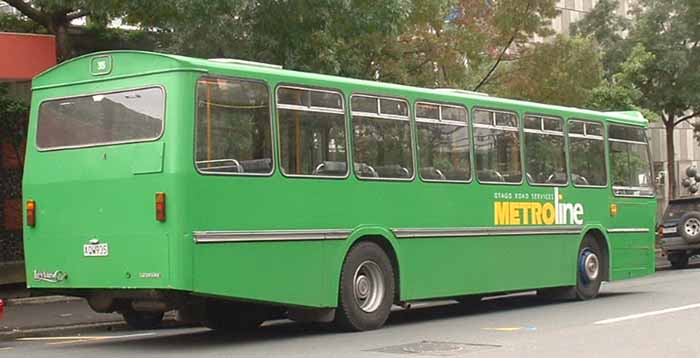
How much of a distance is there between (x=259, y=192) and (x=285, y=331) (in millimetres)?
2879

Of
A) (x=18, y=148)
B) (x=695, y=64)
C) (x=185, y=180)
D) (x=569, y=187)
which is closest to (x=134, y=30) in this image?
(x=18, y=148)

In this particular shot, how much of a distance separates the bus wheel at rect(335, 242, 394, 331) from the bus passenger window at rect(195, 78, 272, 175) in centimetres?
184

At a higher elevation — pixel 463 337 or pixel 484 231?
pixel 484 231

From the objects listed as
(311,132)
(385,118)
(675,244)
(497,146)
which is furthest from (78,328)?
(675,244)

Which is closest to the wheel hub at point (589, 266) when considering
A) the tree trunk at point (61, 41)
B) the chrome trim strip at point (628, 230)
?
the chrome trim strip at point (628, 230)

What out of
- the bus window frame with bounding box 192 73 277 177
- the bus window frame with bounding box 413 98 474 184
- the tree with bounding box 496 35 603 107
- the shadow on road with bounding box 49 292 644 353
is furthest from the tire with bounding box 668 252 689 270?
the bus window frame with bounding box 192 73 277 177

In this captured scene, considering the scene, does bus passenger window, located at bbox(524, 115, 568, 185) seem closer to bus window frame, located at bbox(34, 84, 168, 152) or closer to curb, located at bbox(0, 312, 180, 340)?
curb, located at bbox(0, 312, 180, 340)

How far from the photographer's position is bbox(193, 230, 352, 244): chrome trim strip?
38.5ft

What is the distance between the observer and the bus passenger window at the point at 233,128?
1180 cm

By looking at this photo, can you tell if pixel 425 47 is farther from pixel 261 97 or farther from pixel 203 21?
pixel 261 97

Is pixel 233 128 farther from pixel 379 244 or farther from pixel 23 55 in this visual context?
pixel 23 55

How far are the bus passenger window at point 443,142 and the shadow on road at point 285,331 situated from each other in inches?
81.8

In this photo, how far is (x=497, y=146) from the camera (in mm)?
16125

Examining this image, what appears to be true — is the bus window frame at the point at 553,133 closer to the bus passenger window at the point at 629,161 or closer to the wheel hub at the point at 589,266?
the wheel hub at the point at 589,266
